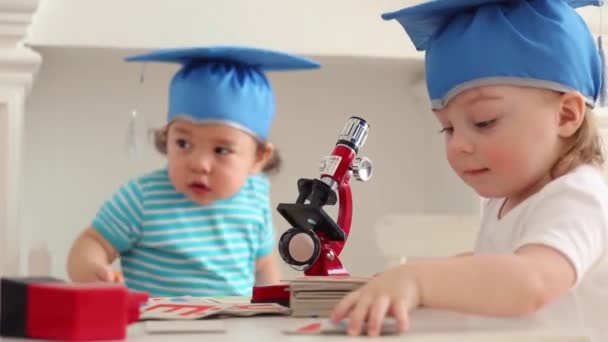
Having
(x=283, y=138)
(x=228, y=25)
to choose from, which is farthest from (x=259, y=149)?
(x=283, y=138)

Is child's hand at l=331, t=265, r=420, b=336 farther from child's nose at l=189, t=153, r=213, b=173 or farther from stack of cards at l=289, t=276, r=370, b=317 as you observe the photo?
child's nose at l=189, t=153, r=213, b=173

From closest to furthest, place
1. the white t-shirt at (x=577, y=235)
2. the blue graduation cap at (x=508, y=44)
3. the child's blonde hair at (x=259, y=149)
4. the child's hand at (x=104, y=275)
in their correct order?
the white t-shirt at (x=577, y=235) < the blue graduation cap at (x=508, y=44) < the child's hand at (x=104, y=275) < the child's blonde hair at (x=259, y=149)

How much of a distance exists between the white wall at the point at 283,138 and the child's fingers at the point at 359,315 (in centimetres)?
121

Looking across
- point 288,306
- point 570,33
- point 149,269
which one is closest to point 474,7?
point 570,33

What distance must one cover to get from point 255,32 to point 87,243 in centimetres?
50

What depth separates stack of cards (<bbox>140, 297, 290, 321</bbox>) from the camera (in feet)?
3.15

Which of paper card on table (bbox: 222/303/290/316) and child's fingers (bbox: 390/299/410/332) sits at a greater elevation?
child's fingers (bbox: 390/299/410/332)

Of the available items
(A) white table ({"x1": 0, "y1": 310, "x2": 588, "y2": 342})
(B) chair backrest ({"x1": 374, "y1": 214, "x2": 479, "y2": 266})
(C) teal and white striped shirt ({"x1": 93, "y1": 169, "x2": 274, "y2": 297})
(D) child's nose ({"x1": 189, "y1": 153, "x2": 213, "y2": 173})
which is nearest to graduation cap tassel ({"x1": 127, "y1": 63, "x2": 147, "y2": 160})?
(C) teal and white striped shirt ({"x1": 93, "y1": 169, "x2": 274, "y2": 297})

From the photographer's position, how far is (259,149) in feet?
6.20

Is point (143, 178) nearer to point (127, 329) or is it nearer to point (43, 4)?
point (43, 4)

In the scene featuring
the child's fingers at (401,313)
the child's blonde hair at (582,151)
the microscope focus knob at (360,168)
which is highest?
the child's blonde hair at (582,151)

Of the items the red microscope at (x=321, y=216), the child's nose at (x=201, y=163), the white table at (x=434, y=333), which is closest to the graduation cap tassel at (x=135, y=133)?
the child's nose at (x=201, y=163)

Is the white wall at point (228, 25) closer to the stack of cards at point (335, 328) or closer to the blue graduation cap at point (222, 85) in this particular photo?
the blue graduation cap at point (222, 85)

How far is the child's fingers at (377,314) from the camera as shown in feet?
2.68
